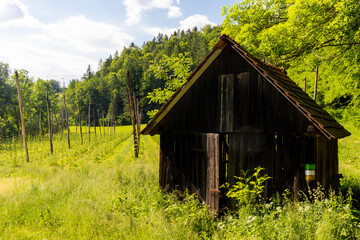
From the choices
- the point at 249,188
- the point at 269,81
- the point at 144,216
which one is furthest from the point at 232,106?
the point at 144,216

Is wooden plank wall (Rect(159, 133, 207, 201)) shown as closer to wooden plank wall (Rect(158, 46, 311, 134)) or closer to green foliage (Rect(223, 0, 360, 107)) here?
wooden plank wall (Rect(158, 46, 311, 134))

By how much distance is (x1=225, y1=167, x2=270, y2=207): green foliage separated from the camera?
20.2ft

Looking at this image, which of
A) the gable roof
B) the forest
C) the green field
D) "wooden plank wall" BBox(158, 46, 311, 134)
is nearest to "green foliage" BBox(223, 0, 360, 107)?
the forest

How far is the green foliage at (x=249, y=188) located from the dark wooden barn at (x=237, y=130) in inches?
Answer: 8.5

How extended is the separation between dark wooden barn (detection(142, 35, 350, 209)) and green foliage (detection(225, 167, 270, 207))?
215 millimetres

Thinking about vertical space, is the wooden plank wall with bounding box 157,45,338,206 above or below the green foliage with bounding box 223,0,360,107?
below

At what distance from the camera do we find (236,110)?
22.3 feet

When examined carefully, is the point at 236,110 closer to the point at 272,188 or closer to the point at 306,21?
the point at 272,188

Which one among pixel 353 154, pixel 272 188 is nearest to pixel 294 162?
pixel 272 188

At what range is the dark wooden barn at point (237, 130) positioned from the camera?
20.0 feet

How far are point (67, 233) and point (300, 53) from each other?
35.9ft

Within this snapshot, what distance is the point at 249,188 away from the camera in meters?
6.62

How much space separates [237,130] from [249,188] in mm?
1645

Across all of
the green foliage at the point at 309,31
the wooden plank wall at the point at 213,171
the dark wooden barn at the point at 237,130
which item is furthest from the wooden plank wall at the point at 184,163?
the green foliage at the point at 309,31
